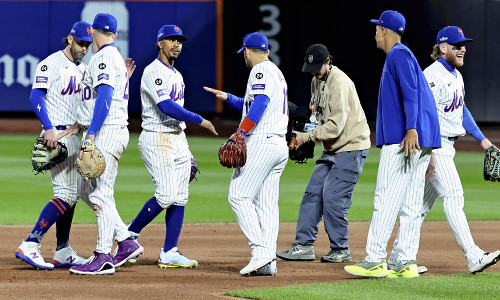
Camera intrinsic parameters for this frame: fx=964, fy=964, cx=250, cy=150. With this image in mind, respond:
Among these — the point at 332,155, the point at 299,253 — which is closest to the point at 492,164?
the point at 332,155

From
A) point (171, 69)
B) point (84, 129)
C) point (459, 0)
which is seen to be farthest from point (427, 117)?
point (459, 0)

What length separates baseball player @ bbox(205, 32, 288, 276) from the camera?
7203mm

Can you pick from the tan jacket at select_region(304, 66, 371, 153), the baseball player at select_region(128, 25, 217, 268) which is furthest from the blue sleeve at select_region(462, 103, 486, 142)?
the baseball player at select_region(128, 25, 217, 268)

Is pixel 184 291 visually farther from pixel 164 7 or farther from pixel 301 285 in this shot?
pixel 164 7

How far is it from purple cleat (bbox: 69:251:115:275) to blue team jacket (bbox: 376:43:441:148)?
221cm

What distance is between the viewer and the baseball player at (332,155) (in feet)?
26.9

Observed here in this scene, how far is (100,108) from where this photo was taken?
709 centimetres

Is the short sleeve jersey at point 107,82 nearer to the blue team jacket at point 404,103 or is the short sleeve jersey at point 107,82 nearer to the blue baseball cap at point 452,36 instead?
the blue team jacket at point 404,103

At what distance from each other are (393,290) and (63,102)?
9.91 feet

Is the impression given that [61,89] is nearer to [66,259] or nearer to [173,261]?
[66,259]

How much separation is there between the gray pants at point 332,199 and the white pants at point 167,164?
48.5 inches

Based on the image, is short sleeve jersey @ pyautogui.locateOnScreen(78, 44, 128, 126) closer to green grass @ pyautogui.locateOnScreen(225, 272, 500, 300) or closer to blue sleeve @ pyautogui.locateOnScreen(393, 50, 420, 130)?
green grass @ pyautogui.locateOnScreen(225, 272, 500, 300)

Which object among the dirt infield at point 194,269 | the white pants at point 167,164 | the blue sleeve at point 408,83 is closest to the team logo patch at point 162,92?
the white pants at point 167,164

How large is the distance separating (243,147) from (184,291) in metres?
1.19
